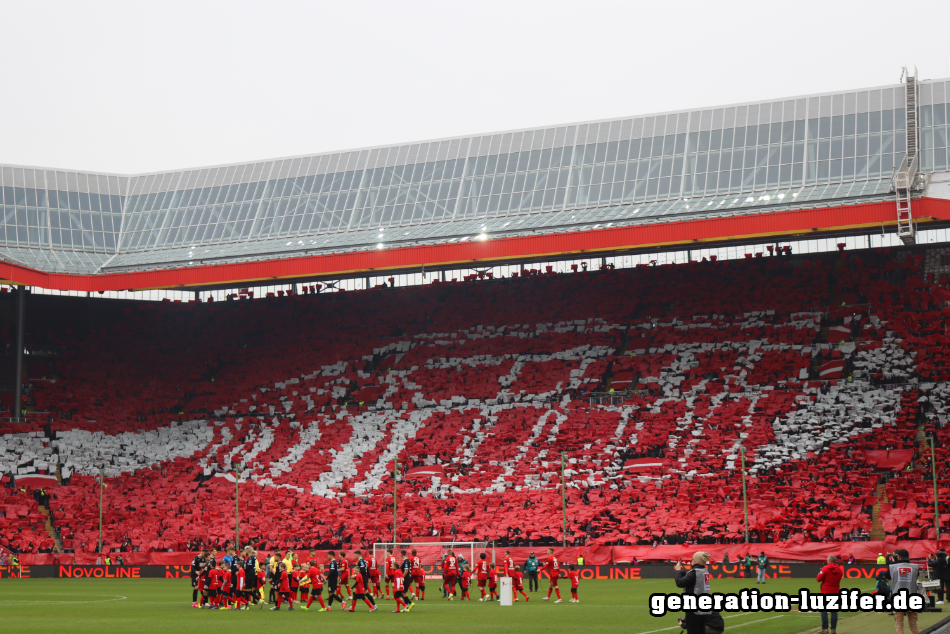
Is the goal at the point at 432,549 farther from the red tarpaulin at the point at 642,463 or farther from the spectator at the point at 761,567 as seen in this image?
the spectator at the point at 761,567

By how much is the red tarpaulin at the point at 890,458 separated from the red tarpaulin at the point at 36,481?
4099 centimetres

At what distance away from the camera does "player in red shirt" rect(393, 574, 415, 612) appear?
30.1m

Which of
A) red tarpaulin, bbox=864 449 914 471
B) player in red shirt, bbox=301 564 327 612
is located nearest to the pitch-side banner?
red tarpaulin, bbox=864 449 914 471

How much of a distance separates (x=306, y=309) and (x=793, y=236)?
1212 inches

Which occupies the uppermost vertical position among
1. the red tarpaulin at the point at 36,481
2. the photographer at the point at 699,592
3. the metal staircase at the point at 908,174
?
the metal staircase at the point at 908,174

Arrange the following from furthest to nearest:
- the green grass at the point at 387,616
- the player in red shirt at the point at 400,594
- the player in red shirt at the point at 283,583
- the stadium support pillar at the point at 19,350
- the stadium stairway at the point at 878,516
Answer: the stadium support pillar at the point at 19,350 → the stadium stairway at the point at 878,516 → the player in red shirt at the point at 283,583 → the player in red shirt at the point at 400,594 → the green grass at the point at 387,616

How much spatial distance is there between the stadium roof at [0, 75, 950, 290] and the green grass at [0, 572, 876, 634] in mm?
20351

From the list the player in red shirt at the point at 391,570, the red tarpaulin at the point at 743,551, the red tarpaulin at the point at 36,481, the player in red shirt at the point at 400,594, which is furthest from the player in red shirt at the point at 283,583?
the red tarpaulin at the point at 36,481

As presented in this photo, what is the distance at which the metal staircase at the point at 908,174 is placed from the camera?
154 feet

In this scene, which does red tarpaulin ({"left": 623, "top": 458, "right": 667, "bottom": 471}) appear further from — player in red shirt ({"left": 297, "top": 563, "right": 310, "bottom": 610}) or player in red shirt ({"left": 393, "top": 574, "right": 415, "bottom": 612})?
player in red shirt ({"left": 393, "top": 574, "right": 415, "bottom": 612})

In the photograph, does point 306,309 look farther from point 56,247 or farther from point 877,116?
point 877,116

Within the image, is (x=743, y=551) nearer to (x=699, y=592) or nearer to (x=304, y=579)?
(x=304, y=579)

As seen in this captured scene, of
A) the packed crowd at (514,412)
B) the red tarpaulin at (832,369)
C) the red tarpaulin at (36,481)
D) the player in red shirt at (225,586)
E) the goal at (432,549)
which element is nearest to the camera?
the player in red shirt at (225,586)

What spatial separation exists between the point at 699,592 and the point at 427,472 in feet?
130
